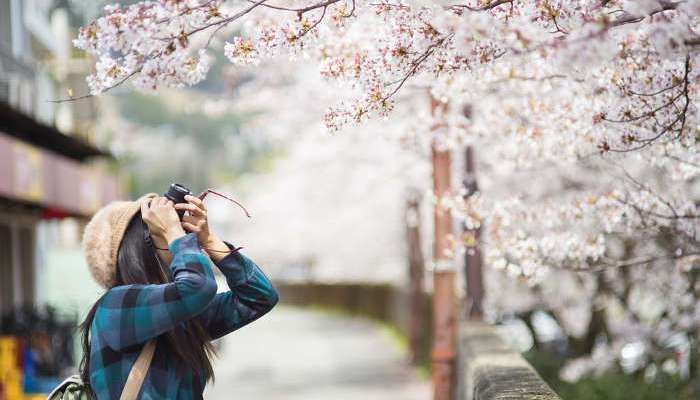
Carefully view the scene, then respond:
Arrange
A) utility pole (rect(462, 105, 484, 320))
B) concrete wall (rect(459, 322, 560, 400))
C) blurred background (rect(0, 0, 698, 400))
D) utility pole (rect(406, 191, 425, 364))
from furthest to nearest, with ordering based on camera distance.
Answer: utility pole (rect(406, 191, 425, 364)) < blurred background (rect(0, 0, 698, 400)) < utility pole (rect(462, 105, 484, 320)) < concrete wall (rect(459, 322, 560, 400))

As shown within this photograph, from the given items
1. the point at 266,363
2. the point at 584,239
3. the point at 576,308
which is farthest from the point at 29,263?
the point at 584,239

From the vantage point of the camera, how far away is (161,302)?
320 centimetres

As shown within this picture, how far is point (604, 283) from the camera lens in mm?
11742

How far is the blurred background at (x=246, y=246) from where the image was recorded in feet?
39.3

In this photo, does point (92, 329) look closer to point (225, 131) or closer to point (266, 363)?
point (266, 363)

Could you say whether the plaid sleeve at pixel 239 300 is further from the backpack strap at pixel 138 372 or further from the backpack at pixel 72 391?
the backpack at pixel 72 391

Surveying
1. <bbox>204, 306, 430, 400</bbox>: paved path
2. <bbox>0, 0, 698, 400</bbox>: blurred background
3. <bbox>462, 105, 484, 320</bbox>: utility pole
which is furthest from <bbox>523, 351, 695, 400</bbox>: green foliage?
<bbox>204, 306, 430, 400</bbox>: paved path

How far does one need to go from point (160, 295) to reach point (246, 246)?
14053 mm

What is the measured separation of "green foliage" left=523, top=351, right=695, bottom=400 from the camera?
9656 mm

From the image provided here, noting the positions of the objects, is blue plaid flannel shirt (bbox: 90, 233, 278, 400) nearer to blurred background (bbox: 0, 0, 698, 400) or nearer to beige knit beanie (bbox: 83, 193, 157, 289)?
beige knit beanie (bbox: 83, 193, 157, 289)

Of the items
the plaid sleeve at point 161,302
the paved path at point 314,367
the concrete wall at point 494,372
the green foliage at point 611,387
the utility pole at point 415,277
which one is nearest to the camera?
the plaid sleeve at point 161,302

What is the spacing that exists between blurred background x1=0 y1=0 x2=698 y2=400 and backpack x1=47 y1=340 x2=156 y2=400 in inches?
44.7

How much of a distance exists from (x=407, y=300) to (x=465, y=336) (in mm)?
12049

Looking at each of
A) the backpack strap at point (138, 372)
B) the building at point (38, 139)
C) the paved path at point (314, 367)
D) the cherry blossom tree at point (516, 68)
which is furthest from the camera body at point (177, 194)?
A: the building at point (38, 139)
